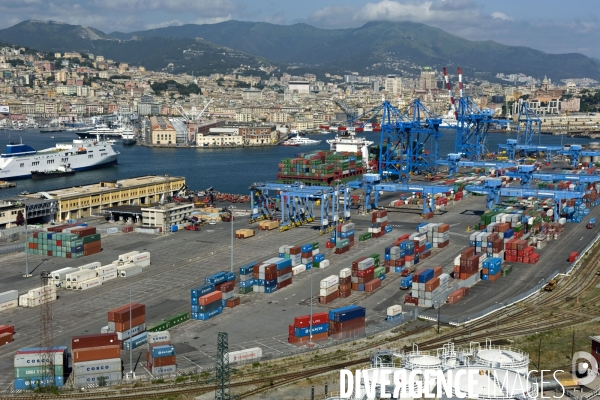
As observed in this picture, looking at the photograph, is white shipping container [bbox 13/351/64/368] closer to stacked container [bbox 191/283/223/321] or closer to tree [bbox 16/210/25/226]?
stacked container [bbox 191/283/223/321]

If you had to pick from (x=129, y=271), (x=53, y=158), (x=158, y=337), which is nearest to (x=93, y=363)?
(x=158, y=337)

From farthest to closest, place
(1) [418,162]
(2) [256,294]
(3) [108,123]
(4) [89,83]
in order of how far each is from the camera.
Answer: (4) [89,83]
(3) [108,123]
(1) [418,162]
(2) [256,294]

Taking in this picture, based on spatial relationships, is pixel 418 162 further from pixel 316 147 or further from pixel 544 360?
pixel 544 360

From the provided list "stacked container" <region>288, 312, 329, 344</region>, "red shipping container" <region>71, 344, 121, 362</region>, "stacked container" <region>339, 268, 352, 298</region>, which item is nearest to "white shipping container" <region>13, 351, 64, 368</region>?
"red shipping container" <region>71, 344, 121, 362</region>

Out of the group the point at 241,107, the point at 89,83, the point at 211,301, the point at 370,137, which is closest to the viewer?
the point at 211,301

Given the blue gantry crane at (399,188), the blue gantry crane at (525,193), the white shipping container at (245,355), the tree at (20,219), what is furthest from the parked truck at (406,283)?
the tree at (20,219)

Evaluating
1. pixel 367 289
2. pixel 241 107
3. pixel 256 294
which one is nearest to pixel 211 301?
pixel 256 294
